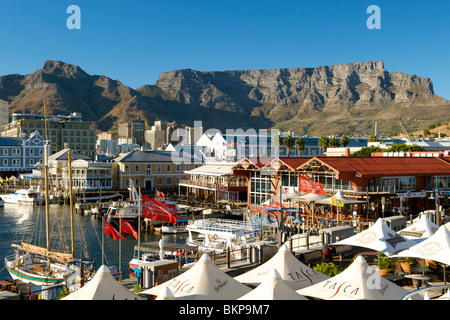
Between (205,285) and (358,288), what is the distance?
14.7ft

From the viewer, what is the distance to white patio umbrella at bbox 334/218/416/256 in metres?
21.2

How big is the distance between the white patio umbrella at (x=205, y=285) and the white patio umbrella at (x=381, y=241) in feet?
31.5

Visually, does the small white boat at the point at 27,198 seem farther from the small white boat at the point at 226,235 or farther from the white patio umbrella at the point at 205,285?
the white patio umbrella at the point at 205,285

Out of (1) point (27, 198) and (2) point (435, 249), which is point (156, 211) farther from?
(1) point (27, 198)

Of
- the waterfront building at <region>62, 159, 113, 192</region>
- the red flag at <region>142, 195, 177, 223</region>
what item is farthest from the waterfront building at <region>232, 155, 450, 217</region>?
the waterfront building at <region>62, 159, 113, 192</region>

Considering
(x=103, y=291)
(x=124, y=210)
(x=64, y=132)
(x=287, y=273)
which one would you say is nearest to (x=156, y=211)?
(x=287, y=273)

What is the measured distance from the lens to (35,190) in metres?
84.1

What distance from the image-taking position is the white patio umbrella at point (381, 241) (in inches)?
835

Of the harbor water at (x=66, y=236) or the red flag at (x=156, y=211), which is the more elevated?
the red flag at (x=156, y=211)

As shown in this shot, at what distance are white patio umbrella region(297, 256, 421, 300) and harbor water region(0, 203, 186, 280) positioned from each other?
72.5 feet

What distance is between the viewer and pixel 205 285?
44.0 feet

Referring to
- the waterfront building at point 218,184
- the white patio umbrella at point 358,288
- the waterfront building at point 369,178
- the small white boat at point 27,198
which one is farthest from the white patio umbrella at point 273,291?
the small white boat at point 27,198

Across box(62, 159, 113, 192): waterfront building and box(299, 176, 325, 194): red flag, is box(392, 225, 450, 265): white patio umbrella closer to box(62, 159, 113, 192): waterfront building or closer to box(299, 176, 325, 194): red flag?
box(299, 176, 325, 194): red flag
